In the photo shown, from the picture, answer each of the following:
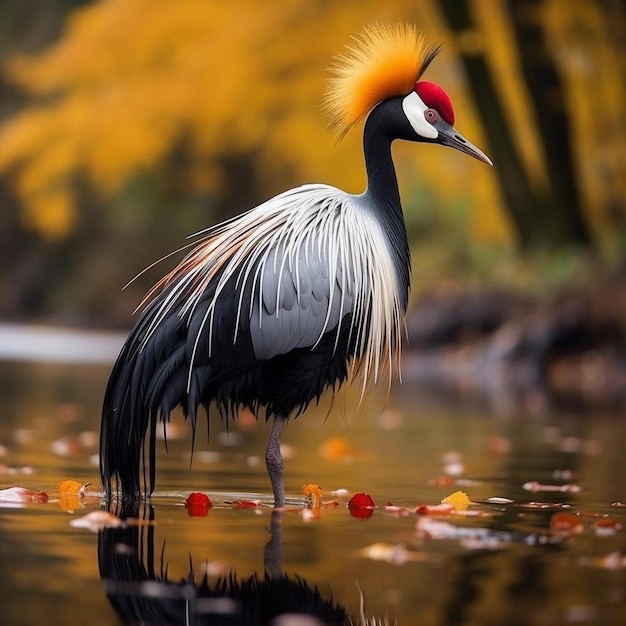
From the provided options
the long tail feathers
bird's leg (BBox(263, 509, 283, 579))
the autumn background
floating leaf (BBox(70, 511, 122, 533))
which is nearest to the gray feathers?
the long tail feathers

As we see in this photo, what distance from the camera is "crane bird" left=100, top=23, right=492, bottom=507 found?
5332 millimetres

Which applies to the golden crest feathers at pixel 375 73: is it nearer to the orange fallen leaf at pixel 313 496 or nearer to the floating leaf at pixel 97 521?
the orange fallen leaf at pixel 313 496

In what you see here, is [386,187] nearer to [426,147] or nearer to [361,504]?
[361,504]

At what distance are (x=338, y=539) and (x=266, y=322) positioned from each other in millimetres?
1130

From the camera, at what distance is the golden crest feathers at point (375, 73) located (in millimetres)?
6008

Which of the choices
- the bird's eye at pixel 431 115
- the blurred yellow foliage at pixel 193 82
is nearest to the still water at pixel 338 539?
the bird's eye at pixel 431 115

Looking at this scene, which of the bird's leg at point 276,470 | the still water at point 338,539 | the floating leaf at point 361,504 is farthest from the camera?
the bird's leg at point 276,470

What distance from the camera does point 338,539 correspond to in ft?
14.6

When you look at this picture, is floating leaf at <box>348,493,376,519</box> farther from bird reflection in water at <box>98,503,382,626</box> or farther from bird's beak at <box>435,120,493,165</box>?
bird's beak at <box>435,120,493,165</box>

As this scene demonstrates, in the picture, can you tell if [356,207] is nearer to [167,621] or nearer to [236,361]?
[236,361]

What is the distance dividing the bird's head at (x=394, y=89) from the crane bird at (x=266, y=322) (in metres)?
0.39

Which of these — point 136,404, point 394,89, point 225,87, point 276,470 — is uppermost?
point 225,87

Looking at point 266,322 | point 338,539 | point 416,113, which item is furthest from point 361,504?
point 416,113

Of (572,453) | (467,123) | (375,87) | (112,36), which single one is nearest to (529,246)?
(467,123)
